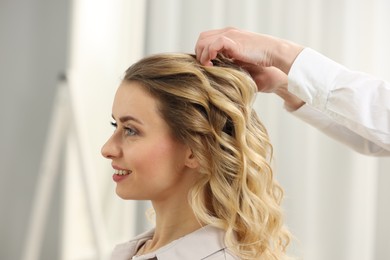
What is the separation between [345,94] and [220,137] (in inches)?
10.5

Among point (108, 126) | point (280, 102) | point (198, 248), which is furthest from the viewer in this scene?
point (108, 126)

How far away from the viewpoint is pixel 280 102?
2.20 m

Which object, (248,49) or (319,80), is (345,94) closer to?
(319,80)

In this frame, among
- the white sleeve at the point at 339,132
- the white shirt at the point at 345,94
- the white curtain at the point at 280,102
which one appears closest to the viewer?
the white shirt at the point at 345,94

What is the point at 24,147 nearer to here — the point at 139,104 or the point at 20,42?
the point at 20,42

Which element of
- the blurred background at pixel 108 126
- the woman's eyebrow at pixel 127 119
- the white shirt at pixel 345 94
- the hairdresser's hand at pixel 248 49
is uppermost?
the hairdresser's hand at pixel 248 49

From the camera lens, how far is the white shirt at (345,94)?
112 cm

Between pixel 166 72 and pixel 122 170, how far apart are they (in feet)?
0.75

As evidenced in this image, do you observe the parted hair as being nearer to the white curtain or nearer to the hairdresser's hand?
the hairdresser's hand

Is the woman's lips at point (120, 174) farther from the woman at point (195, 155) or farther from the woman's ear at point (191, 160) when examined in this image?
the woman's ear at point (191, 160)

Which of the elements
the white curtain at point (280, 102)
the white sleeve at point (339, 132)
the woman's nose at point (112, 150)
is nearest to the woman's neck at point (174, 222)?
the woman's nose at point (112, 150)

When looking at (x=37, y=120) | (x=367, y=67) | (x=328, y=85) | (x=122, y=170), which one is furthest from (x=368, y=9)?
(x=37, y=120)

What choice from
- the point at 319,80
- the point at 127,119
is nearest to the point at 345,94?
the point at 319,80

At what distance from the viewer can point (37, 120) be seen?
269 centimetres
